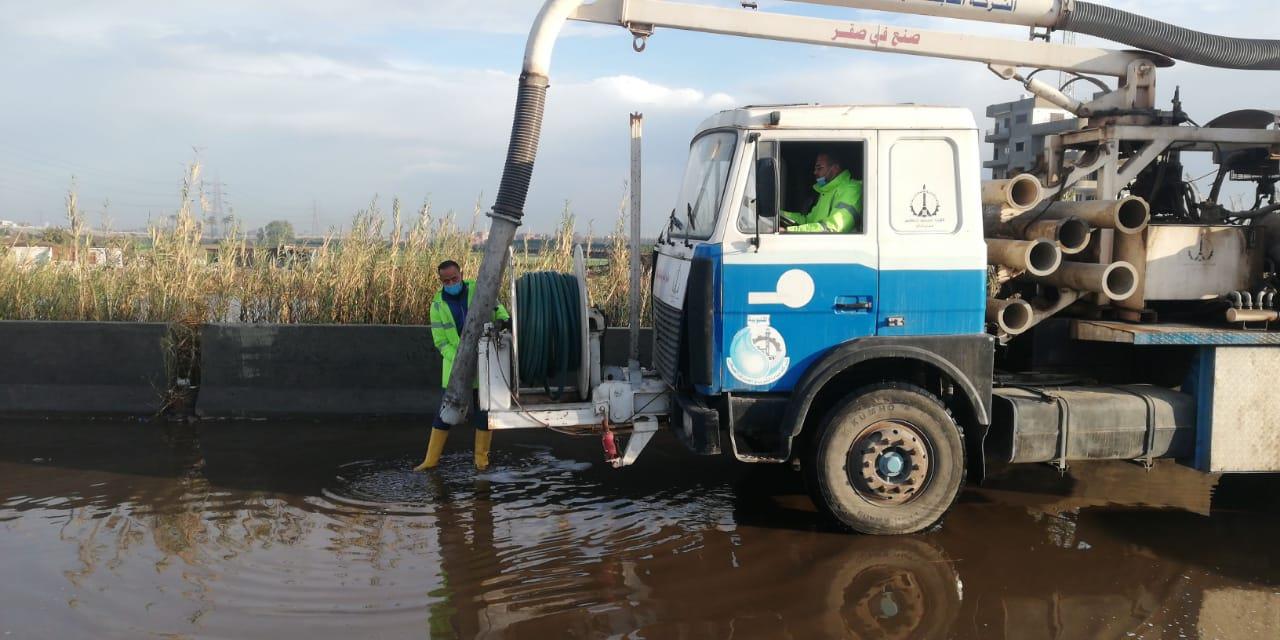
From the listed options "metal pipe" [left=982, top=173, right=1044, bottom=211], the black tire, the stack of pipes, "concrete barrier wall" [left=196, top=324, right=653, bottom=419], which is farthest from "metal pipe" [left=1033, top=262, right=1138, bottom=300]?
"concrete barrier wall" [left=196, top=324, right=653, bottom=419]

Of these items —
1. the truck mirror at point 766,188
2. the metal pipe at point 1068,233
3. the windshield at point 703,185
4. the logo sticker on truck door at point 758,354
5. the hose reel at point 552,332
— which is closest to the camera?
the truck mirror at point 766,188

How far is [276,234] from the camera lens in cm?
1101

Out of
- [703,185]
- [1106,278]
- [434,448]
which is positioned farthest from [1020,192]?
[434,448]

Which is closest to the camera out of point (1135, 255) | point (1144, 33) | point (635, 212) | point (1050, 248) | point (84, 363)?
point (1050, 248)

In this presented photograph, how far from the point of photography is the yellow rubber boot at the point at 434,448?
22.8 ft

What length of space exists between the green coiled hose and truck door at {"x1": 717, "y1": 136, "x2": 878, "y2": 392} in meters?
1.20

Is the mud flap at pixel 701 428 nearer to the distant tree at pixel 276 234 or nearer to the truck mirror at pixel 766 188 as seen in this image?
the truck mirror at pixel 766 188

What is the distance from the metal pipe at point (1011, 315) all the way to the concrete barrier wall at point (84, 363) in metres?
7.13

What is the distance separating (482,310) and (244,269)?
14.5ft

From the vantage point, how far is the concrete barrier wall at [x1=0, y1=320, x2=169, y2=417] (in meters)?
8.77

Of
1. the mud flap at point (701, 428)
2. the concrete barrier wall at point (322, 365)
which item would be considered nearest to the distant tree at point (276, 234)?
the concrete barrier wall at point (322, 365)

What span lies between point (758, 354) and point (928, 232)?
1.24 m

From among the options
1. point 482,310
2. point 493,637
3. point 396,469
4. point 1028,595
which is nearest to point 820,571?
point 1028,595

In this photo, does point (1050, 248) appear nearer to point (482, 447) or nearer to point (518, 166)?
point (518, 166)
